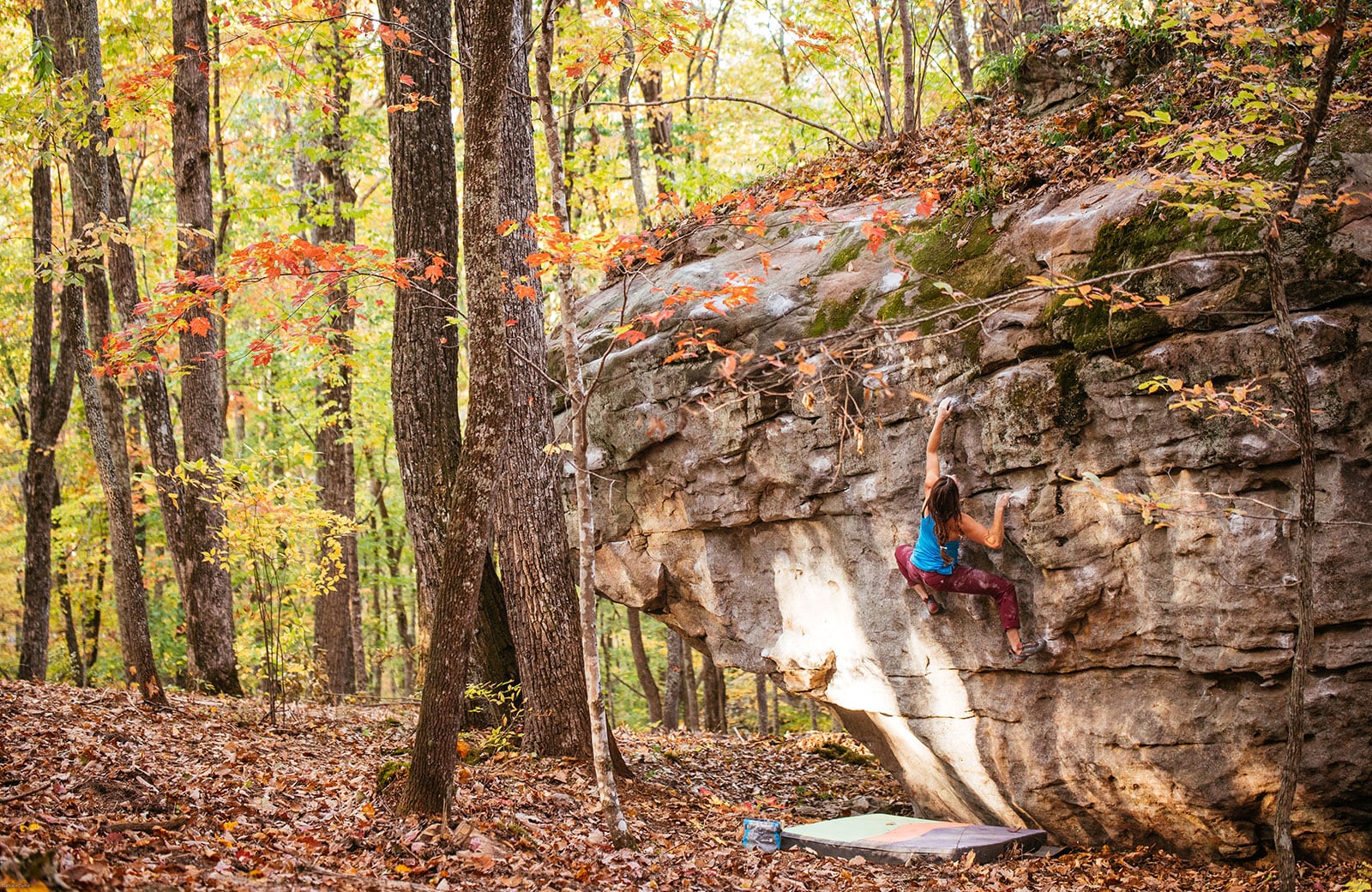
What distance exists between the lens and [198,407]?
1103 centimetres

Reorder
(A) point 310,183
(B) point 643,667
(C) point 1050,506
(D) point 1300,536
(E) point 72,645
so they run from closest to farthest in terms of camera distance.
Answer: (D) point 1300,536 < (C) point 1050,506 < (A) point 310,183 < (E) point 72,645 < (B) point 643,667

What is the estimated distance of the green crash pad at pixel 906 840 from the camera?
704 centimetres

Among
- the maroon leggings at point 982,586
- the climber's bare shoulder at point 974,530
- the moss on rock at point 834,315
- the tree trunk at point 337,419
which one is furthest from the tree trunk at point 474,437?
the tree trunk at point 337,419

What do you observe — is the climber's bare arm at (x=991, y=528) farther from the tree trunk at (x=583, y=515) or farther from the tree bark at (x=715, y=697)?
the tree bark at (x=715, y=697)

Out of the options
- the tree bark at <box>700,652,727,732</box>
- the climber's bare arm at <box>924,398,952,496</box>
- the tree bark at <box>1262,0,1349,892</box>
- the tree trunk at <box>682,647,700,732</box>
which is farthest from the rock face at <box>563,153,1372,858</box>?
the tree trunk at <box>682,647,700,732</box>

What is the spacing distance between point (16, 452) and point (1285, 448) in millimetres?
22732

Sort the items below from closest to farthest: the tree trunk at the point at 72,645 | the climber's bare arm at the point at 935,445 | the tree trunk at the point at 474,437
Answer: the tree trunk at the point at 474,437 → the climber's bare arm at the point at 935,445 → the tree trunk at the point at 72,645

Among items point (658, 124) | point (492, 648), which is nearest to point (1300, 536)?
point (492, 648)

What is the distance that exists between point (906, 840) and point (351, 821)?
178 inches

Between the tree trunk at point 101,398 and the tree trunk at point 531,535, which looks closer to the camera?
the tree trunk at point 531,535

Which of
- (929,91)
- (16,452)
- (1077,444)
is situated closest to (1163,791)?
(1077,444)

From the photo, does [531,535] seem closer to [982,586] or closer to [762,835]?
[762,835]

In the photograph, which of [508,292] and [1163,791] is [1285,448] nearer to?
[1163,791]

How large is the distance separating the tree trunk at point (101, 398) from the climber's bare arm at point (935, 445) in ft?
25.8
